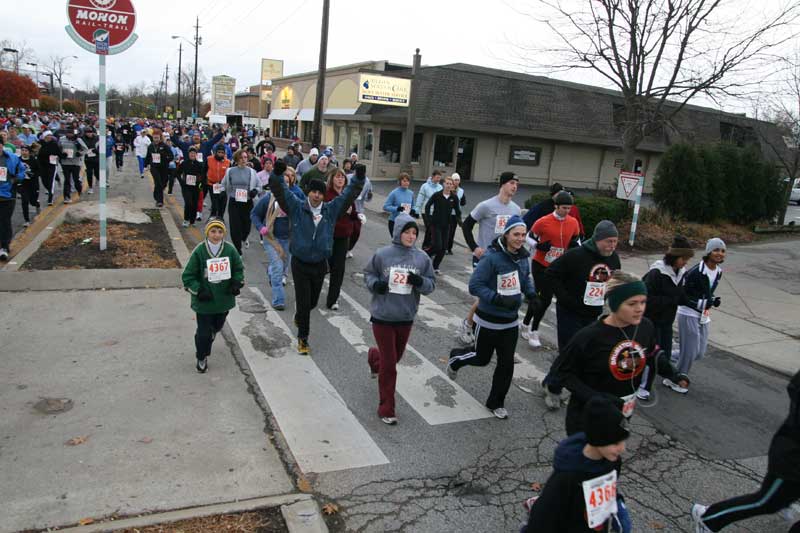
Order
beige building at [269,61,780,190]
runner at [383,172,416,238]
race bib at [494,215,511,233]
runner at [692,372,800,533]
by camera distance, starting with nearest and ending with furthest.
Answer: runner at [692,372,800,533], race bib at [494,215,511,233], runner at [383,172,416,238], beige building at [269,61,780,190]

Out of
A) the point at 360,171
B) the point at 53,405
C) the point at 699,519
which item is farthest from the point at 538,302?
the point at 53,405

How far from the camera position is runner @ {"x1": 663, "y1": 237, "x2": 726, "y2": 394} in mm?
6094

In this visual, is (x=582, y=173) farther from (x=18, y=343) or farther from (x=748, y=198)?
(x=18, y=343)

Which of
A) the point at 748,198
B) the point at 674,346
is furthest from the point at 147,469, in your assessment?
the point at 748,198

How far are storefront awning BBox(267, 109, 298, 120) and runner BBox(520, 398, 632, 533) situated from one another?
41628mm

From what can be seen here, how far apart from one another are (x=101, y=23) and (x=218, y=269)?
20.2 ft

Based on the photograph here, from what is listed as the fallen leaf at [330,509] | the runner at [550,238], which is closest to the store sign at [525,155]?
the runner at [550,238]

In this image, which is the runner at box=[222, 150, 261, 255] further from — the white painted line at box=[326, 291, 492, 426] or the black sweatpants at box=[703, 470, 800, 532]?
the black sweatpants at box=[703, 470, 800, 532]

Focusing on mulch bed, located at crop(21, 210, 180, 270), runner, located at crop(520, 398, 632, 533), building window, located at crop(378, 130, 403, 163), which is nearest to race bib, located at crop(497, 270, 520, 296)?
runner, located at crop(520, 398, 632, 533)

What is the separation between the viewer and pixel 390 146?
96.7 feet

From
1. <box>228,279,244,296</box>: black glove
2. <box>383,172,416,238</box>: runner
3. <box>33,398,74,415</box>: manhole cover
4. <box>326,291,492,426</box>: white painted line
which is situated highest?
<box>383,172,416,238</box>: runner

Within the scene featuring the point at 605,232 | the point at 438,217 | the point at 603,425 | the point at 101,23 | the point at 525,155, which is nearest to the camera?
the point at 603,425

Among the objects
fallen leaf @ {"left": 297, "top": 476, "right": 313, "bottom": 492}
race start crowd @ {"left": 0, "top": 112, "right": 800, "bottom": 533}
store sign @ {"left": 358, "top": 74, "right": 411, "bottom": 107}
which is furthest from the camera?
store sign @ {"left": 358, "top": 74, "right": 411, "bottom": 107}

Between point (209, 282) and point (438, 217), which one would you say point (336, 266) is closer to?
point (209, 282)
